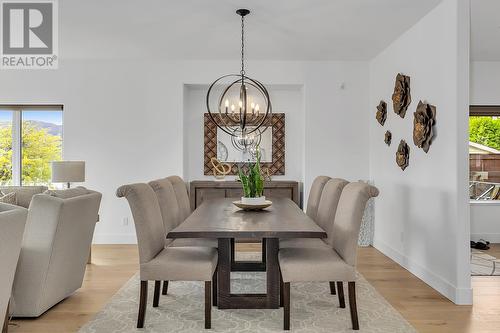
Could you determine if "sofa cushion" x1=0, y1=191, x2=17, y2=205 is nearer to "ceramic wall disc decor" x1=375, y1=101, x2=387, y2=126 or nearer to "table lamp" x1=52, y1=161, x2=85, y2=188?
"table lamp" x1=52, y1=161, x2=85, y2=188

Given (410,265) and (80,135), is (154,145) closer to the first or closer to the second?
(80,135)

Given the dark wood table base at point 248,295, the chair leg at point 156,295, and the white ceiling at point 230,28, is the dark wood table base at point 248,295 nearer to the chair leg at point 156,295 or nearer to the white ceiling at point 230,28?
the chair leg at point 156,295

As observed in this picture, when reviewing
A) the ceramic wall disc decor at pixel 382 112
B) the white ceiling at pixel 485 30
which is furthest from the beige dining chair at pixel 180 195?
the white ceiling at pixel 485 30

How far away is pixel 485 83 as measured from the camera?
579 cm

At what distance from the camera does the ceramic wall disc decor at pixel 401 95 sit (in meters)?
4.30

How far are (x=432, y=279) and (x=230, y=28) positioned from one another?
3.18 m

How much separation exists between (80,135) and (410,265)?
4.48 m

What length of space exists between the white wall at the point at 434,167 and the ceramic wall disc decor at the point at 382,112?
0.29 ft

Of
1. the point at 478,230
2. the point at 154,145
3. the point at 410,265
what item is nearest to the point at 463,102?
the point at 410,265

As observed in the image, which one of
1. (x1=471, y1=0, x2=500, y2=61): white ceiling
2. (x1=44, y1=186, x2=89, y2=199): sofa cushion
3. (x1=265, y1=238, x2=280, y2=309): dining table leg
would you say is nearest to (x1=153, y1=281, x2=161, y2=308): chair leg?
(x1=265, y1=238, x2=280, y2=309): dining table leg

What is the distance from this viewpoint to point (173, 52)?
5281mm

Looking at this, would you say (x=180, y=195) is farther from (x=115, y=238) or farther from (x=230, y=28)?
(x=115, y=238)

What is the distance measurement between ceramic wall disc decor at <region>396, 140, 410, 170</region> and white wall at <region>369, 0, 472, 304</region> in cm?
7

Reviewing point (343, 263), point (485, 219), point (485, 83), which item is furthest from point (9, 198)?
point (485, 83)
